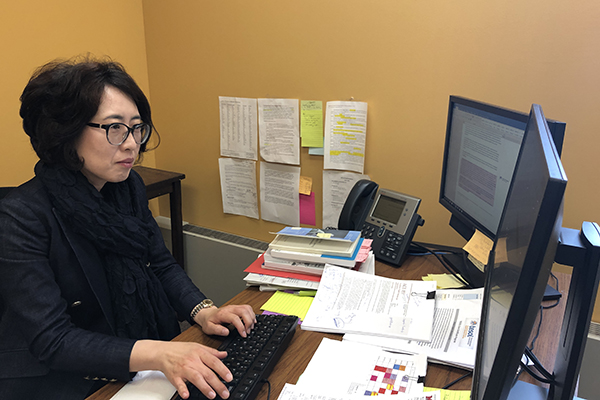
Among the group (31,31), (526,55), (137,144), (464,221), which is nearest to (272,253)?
(137,144)

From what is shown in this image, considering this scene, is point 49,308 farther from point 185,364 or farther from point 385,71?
point 385,71

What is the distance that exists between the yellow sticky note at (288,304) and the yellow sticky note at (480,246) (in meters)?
0.46

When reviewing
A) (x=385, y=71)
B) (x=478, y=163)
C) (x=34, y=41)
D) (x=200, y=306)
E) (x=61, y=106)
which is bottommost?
(x=200, y=306)

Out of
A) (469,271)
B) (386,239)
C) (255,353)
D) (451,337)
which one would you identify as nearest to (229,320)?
(255,353)

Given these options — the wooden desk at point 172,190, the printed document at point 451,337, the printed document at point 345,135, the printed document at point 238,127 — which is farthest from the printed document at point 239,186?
the printed document at point 451,337

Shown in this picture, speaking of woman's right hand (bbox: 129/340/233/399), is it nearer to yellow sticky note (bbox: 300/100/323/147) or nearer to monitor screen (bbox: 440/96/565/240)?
monitor screen (bbox: 440/96/565/240)

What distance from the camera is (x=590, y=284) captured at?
562 millimetres

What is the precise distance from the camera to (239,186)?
2211mm

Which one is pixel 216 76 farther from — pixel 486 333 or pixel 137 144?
pixel 486 333

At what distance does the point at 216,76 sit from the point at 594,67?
5.02 feet

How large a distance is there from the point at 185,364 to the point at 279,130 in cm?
133

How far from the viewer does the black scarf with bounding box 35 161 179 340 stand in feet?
3.48

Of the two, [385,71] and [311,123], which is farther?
[311,123]

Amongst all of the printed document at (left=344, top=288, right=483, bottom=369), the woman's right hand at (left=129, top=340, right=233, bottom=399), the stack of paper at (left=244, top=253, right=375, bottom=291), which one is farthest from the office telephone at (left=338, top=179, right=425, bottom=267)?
the woman's right hand at (left=129, top=340, right=233, bottom=399)
